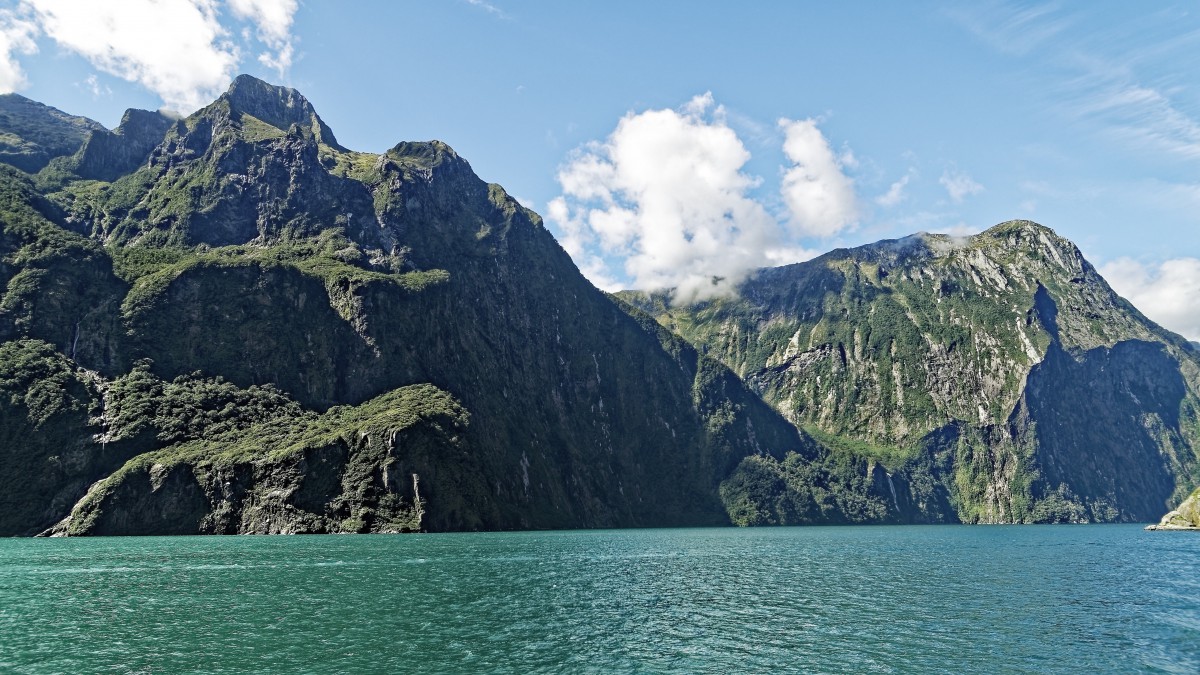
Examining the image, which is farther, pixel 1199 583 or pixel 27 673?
pixel 1199 583

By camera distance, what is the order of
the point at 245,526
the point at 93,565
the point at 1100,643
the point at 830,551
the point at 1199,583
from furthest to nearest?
the point at 245,526
the point at 830,551
the point at 93,565
the point at 1199,583
the point at 1100,643

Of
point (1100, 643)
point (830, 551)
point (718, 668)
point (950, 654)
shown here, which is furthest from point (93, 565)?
point (830, 551)

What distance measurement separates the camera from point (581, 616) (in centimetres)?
6431

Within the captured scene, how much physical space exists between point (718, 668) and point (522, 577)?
1928 inches

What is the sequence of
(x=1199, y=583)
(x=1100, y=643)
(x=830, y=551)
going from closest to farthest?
(x=1100, y=643)
(x=1199, y=583)
(x=830, y=551)

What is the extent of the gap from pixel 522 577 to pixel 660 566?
2749 centimetres

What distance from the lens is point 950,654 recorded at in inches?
1972

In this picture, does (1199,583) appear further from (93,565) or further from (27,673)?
(93,565)

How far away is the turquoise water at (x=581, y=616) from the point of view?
4784 centimetres

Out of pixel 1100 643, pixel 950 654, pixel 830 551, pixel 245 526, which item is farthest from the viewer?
pixel 245 526

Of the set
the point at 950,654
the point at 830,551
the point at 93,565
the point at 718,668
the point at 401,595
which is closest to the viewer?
the point at 718,668

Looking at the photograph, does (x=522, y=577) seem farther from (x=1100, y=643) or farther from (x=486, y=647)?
(x=1100, y=643)

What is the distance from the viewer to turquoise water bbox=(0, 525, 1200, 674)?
47.8 m

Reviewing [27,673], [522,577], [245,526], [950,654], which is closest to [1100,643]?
[950,654]
